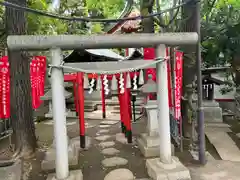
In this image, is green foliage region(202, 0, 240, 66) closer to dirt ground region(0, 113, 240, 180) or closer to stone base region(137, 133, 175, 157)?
dirt ground region(0, 113, 240, 180)

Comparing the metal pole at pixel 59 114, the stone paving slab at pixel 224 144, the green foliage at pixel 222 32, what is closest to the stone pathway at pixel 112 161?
the metal pole at pixel 59 114

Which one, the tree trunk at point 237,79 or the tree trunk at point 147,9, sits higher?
the tree trunk at point 147,9

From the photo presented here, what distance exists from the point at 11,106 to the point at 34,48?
127 inches

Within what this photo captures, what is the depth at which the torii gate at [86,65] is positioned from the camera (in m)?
4.80

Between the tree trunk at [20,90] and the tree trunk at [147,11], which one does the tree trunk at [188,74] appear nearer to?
the tree trunk at [147,11]

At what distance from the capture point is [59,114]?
4.98 metres

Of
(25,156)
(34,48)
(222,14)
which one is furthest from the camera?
(222,14)

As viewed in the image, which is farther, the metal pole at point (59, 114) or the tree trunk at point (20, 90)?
the tree trunk at point (20, 90)

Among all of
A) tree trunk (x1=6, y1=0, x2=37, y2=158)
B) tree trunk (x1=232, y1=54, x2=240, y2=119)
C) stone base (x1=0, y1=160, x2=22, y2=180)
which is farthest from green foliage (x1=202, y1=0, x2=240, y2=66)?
stone base (x1=0, y1=160, x2=22, y2=180)

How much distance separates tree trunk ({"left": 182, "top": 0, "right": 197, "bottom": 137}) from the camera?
7664 mm

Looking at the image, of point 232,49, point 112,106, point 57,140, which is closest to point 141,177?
point 57,140

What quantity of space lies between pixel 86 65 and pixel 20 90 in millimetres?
2885

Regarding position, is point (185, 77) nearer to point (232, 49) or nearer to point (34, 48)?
point (232, 49)

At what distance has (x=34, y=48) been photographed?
481cm
